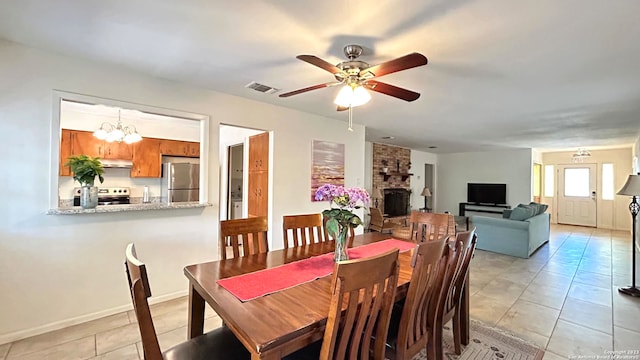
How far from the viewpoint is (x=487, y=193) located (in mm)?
8656

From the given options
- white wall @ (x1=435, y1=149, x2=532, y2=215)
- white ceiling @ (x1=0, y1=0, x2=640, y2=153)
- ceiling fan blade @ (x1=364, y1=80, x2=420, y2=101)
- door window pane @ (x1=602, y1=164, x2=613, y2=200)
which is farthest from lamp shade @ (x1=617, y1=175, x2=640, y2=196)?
door window pane @ (x1=602, y1=164, x2=613, y2=200)

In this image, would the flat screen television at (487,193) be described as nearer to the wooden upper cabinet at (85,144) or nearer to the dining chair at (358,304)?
the dining chair at (358,304)

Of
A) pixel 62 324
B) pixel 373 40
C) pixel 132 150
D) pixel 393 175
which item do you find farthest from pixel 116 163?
pixel 393 175

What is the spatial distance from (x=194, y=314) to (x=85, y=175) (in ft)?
6.09

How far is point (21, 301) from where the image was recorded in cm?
232

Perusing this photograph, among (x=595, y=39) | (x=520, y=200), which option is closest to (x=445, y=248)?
(x=595, y=39)

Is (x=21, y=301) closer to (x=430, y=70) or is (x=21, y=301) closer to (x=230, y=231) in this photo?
(x=230, y=231)

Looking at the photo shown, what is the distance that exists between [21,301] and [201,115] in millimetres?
2201

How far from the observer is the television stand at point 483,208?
8.36m

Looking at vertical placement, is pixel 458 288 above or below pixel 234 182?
below

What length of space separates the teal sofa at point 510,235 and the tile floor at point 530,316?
27 cm

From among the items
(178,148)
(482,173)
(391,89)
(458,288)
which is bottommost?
(458,288)

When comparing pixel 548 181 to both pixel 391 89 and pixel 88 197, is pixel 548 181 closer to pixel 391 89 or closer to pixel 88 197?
pixel 391 89

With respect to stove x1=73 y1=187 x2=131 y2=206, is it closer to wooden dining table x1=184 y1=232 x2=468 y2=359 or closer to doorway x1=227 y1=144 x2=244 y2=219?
doorway x1=227 y1=144 x2=244 y2=219
